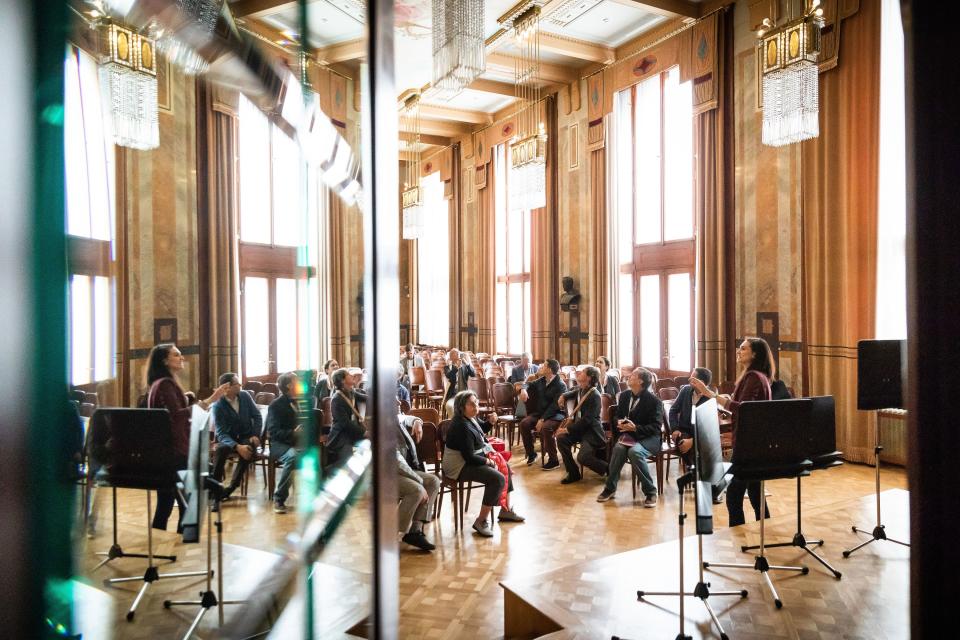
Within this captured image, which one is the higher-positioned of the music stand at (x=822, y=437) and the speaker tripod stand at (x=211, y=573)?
the speaker tripod stand at (x=211, y=573)

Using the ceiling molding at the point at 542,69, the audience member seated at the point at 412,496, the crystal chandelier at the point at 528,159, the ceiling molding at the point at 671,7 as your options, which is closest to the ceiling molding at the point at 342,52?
the audience member seated at the point at 412,496

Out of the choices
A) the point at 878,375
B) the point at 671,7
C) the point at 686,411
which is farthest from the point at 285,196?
the point at 671,7

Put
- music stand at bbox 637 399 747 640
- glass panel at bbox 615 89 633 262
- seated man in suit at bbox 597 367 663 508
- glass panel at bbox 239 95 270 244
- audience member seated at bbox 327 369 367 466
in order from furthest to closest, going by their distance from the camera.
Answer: glass panel at bbox 615 89 633 262 < seated man in suit at bbox 597 367 663 508 < music stand at bbox 637 399 747 640 < audience member seated at bbox 327 369 367 466 < glass panel at bbox 239 95 270 244

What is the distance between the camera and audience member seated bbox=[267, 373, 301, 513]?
22.7 inches

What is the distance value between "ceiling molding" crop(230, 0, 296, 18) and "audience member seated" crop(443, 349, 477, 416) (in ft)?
24.2

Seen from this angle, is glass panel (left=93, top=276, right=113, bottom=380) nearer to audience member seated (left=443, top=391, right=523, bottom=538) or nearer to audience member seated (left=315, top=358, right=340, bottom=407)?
audience member seated (left=315, top=358, right=340, bottom=407)

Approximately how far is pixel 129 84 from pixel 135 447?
259 millimetres

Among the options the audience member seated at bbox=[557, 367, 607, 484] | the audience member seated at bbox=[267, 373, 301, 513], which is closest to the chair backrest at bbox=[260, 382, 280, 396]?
the audience member seated at bbox=[267, 373, 301, 513]

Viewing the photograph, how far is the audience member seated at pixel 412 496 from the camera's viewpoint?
155 inches

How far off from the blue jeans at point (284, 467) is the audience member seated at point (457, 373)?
727 centimetres

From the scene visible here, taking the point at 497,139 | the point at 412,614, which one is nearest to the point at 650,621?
the point at 412,614

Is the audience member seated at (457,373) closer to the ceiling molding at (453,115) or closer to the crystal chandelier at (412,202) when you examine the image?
the crystal chandelier at (412,202)

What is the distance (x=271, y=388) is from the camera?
0.58 m

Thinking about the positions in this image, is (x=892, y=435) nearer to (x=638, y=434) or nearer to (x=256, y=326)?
(x=638, y=434)
